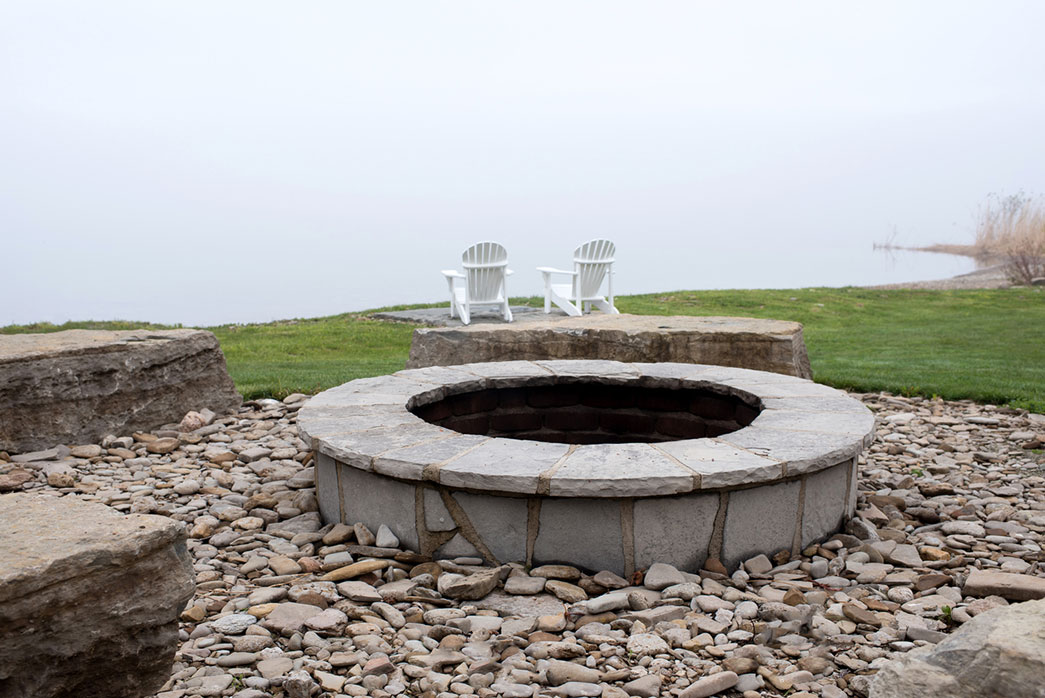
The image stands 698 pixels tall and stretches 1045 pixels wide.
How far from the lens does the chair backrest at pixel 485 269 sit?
10578 millimetres

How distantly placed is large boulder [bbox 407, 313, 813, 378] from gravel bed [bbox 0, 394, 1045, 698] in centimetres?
185

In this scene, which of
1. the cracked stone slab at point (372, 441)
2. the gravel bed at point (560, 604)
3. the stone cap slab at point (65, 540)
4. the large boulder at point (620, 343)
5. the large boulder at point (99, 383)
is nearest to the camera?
the stone cap slab at point (65, 540)

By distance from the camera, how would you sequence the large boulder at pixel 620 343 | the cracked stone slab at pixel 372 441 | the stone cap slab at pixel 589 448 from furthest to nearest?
the large boulder at pixel 620 343, the cracked stone slab at pixel 372 441, the stone cap slab at pixel 589 448

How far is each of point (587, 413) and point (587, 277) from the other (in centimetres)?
659

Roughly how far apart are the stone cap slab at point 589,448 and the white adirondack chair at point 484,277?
639 cm

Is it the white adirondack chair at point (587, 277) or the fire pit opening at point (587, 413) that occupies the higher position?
the white adirondack chair at point (587, 277)

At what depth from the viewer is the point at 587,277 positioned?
36.2 ft

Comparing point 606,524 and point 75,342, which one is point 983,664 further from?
point 75,342

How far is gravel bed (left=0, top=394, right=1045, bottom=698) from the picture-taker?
217cm

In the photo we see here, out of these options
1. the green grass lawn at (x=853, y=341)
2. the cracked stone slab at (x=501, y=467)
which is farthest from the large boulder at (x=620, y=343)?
the cracked stone slab at (x=501, y=467)

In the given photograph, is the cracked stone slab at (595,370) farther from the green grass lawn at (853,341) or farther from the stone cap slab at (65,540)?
the stone cap slab at (65,540)

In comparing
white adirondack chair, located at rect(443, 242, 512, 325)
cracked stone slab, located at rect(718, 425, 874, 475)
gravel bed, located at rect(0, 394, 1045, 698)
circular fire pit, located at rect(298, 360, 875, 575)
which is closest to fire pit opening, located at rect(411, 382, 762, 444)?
circular fire pit, located at rect(298, 360, 875, 575)

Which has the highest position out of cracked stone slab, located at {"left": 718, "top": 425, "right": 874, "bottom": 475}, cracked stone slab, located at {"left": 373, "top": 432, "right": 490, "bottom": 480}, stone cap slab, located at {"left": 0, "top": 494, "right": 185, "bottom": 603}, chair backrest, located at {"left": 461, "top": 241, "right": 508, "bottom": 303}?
chair backrest, located at {"left": 461, "top": 241, "right": 508, "bottom": 303}

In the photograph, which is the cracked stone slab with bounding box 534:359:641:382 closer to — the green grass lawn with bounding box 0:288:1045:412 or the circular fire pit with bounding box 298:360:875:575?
the circular fire pit with bounding box 298:360:875:575
